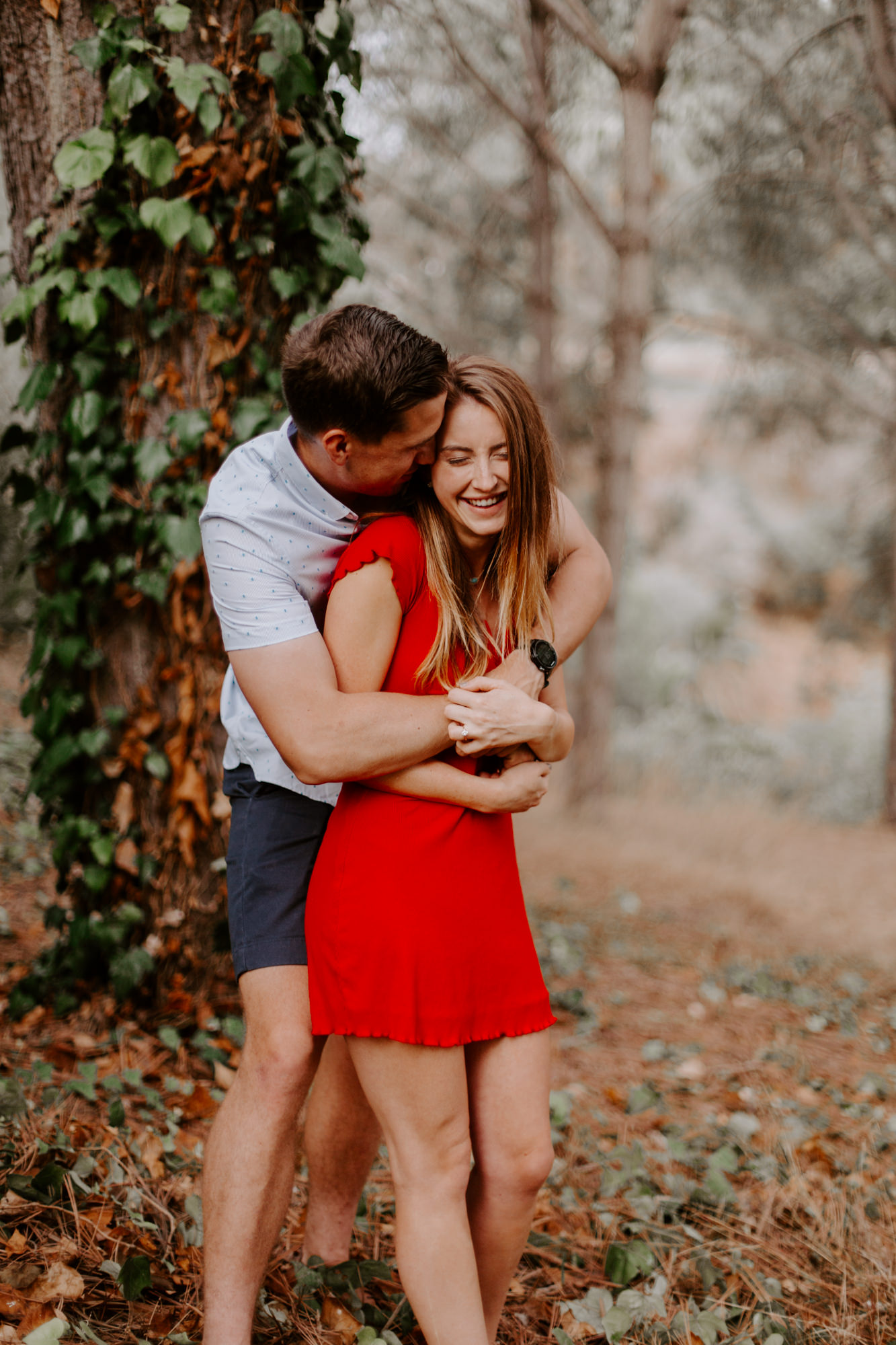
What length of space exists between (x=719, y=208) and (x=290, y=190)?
642 centimetres

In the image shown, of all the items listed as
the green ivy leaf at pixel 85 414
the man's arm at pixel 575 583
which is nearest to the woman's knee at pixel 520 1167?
the man's arm at pixel 575 583

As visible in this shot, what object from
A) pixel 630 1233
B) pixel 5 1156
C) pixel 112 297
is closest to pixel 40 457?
pixel 112 297

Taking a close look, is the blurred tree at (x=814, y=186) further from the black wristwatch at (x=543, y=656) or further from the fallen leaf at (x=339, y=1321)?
the fallen leaf at (x=339, y=1321)

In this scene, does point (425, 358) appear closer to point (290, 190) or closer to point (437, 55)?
point (290, 190)

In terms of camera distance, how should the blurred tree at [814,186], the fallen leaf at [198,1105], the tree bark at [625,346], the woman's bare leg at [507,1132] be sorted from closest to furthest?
the woman's bare leg at [507,1132], the fallen leaf at [198,1105], the tree bark at [625,346], the blurred tree at [814,186]

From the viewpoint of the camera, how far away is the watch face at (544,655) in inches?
79.9

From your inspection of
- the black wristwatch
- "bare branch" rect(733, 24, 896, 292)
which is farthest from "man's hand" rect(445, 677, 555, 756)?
"bare branch" rect(733, 24, 896, 292)

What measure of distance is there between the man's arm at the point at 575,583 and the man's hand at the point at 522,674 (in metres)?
0.14

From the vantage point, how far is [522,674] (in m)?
1.97

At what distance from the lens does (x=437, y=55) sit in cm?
721

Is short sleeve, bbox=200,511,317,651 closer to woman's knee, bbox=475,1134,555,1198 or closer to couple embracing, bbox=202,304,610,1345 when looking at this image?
couple embracing, bbox=202,304,610,1345

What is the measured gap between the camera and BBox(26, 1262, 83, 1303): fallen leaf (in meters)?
1.93

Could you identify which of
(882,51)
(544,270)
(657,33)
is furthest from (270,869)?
(544,270)

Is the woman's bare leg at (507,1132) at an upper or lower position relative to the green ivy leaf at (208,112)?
lower
